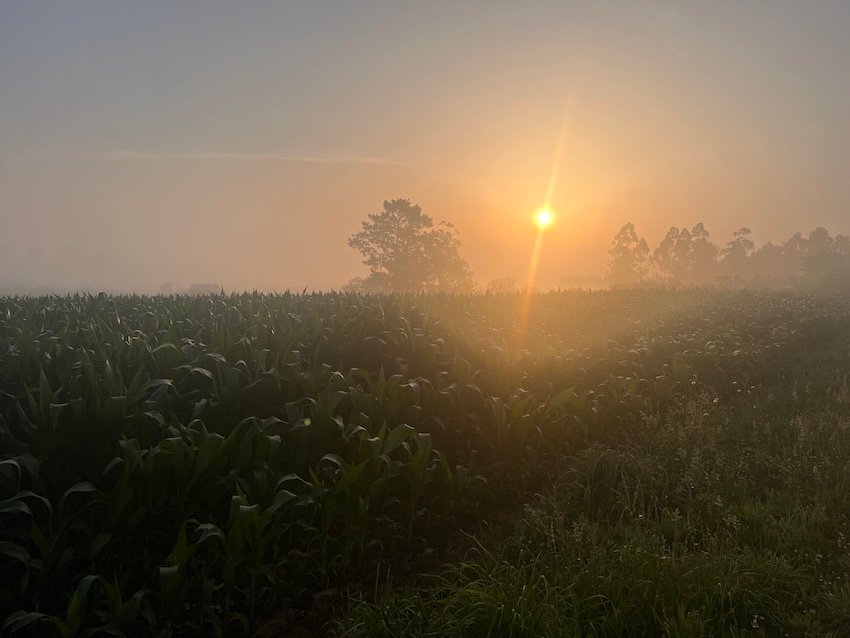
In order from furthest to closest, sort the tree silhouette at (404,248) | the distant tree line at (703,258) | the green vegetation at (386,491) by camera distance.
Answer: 1. the distant tree line at (703,258)
2. the tree silhouette at (404,248)
3. the green vegetation at (386,491)

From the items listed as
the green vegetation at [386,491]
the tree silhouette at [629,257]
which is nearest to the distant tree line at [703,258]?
the tree silhouette at [629,257]

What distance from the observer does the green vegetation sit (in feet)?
11.0

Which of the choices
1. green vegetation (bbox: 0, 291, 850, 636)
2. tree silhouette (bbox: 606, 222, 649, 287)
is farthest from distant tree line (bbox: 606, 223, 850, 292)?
green vegetation (bbox: 0, 291, 850, 636)

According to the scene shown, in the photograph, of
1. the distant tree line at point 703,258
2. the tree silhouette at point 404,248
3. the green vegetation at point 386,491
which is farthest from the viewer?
the distant tree line at point 703,258

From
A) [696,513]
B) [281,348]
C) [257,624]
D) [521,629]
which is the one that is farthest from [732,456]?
[281,348]

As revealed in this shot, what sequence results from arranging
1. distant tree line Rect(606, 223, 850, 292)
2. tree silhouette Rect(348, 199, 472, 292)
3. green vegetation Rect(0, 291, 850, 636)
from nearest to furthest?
green vegetation Rect(0, 291, 850, 636)
tree silhouette Rect(348, 199, 472, 292)
distant tree line Rect(606, 223, 850, 292)

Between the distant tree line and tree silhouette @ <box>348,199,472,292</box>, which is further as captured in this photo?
the distant tree line

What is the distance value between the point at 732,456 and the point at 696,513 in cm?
180

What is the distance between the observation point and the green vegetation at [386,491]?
3.34 m

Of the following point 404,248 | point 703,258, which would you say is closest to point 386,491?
point 404,248

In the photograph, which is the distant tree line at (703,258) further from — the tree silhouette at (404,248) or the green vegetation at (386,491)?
the green vegetation at (386,491)

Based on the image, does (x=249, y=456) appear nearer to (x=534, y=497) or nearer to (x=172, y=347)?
(x=172, y=347)

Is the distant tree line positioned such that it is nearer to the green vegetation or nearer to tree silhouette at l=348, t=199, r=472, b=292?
tree silhouette at l=348, t=199, r=472, b=292

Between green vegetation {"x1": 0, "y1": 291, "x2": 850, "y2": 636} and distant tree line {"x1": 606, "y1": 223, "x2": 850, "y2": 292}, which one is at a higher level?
Result: distant tree line {"x1": 606, "y1": 223, "x2": 850, "y2": 292}
